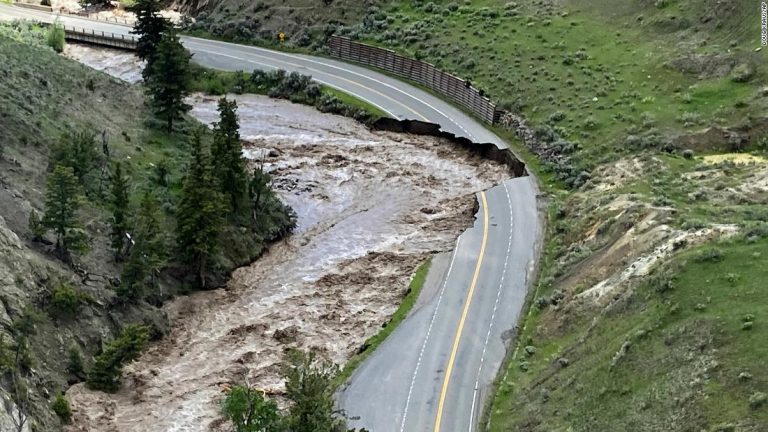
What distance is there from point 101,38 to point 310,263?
56338mm

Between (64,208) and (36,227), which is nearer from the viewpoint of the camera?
(64,208)

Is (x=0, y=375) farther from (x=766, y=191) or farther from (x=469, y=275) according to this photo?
(x=766, y=191)

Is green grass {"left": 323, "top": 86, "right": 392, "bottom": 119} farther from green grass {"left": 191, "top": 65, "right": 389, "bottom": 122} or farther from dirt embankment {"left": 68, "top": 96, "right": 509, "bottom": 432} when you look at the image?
dirt embankment {"left": 68, "top": 96, "right": 509, "bottom": 432}

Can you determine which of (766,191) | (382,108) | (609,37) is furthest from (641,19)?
(766,191)

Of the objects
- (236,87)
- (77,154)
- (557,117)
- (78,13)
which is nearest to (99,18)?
(78,13)

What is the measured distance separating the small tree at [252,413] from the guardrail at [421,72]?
48071 millimetres

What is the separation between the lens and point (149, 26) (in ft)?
234

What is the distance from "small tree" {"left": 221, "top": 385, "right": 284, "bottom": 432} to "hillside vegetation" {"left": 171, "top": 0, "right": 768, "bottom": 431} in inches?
478

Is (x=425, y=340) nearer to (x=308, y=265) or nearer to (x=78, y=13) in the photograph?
(x=308, y=265)

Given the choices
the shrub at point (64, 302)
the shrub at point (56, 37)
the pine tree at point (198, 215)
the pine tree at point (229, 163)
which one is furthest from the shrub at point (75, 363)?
the shrub at point (56, 37)

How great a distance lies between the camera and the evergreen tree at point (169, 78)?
62750 mm

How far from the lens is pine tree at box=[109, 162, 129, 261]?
47.3 m

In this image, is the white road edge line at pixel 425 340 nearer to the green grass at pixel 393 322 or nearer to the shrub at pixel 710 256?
the green grass at pixel 393 322

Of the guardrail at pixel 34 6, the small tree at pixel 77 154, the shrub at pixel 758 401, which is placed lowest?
the shrub at pixel 758 401
